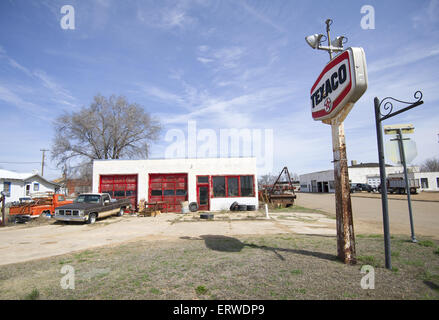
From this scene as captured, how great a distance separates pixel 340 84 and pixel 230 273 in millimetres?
4781

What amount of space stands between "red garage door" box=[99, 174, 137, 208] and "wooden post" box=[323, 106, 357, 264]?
52.4ft

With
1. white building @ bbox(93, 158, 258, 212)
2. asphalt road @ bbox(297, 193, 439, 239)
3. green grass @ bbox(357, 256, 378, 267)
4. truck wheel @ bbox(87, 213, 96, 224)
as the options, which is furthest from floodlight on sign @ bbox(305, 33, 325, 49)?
truck wheel @ bbox(87, 213, 96, 224)

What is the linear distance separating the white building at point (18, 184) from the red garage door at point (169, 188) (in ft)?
57.4

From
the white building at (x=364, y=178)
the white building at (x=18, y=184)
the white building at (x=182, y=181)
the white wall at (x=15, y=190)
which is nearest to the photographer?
the white building at (x=182, y=181)

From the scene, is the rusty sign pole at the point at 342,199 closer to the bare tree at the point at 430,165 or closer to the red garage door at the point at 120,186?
the red garage door at the point at 120,186

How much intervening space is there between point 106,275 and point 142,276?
0.81 m

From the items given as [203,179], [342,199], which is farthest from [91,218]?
[342,199]

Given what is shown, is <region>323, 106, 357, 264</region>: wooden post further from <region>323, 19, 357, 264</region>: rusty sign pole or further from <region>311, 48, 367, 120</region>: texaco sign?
<region>311, 48, 367, 120</region>: texaco sign

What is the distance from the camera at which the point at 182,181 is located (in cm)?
1827

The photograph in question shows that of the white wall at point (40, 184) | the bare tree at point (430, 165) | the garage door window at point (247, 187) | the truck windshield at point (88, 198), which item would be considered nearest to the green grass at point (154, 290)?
the truck windshield at point (88, 198)

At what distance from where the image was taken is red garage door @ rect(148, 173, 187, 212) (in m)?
18.0

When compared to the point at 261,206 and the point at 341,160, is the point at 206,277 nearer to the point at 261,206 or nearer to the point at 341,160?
the point at 341,160

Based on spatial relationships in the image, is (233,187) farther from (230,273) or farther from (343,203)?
(230,273)

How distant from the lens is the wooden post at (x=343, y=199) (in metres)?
5.11
